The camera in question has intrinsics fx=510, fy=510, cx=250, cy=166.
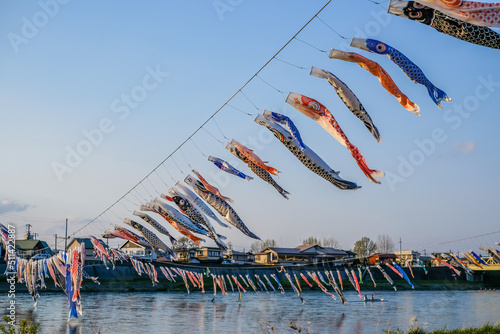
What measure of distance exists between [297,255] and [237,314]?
5530 cm

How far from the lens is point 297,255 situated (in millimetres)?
94688

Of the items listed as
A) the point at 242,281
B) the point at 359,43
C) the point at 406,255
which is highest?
the point at 359,43

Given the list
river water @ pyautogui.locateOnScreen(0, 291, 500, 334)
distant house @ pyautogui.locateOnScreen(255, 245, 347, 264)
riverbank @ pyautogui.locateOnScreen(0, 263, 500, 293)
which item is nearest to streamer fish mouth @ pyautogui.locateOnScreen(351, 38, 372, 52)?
river water @ pyautogui.locateOnScreen(0, 291, 500, 334)

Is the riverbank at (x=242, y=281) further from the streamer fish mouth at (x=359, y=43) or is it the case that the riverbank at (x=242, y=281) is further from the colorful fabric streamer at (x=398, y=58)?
the colorful fabric streamer at (x=398, y=58)

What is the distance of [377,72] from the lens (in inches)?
492

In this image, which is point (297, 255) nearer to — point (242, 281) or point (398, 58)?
point (242, 281)

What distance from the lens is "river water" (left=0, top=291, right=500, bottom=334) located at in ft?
105

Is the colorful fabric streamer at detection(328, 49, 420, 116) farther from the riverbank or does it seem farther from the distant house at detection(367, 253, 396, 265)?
the distant house at detection(367, 253, 396, 265)

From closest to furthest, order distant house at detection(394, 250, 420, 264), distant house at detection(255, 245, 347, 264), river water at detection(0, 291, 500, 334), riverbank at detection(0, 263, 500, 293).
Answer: river water at detection(0, 291, 500, 334), riverbank at detection(0, 263, 500, 293), distant house at detection(255, 245, 347, 264), distant house at detection(394, 250, 420, 264)

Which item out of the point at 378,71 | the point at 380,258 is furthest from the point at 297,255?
the point at 378,71

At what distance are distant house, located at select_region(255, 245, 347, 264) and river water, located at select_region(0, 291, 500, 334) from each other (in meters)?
36.5

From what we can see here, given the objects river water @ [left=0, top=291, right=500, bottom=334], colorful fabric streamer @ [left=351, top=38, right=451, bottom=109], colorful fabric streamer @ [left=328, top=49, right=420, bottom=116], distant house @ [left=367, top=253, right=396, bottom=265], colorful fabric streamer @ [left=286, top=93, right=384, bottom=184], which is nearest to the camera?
colorful fabric streamer @ [left=351, top=38, right=451, bottom=109]

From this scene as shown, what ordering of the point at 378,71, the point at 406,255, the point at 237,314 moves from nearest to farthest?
the point at 378,71
the point at 237,314
the point at 406,255

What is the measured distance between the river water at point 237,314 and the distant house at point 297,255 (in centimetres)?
3649
